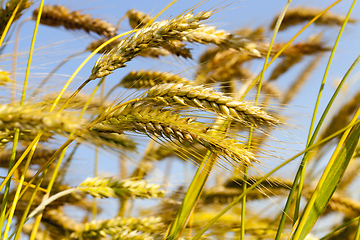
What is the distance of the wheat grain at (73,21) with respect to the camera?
137cm

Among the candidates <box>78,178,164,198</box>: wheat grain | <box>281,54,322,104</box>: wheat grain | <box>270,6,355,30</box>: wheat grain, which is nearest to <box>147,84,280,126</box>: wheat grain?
<box>78,178,164,198</box>: wheat grain

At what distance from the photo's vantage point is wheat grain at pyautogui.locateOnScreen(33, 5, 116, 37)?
54.1 inches

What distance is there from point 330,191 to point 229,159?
0.24 meters

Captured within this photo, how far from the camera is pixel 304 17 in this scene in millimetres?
1665

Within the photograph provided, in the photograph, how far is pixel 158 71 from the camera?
4.14 ft

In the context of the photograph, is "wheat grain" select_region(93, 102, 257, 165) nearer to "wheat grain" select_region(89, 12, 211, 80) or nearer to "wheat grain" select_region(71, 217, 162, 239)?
"wheat grain" select_region(89, 12, 211, 80)

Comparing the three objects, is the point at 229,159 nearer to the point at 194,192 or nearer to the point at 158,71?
the point at 194,192

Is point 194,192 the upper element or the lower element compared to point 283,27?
lower

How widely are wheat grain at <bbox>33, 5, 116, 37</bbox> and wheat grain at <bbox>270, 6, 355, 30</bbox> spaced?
92 cm

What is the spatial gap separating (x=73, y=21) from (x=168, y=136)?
3.17 feet

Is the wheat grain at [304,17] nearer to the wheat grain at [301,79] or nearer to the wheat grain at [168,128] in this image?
the wheat grain at [301,79]

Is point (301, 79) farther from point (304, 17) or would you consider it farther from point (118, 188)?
point (118, 188)

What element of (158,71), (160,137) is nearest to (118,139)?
(160,137)

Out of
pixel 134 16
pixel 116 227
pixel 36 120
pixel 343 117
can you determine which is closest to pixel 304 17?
pixel 343 117
